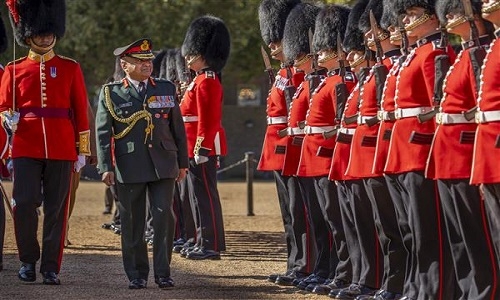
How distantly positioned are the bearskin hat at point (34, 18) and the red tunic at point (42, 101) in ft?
0.70

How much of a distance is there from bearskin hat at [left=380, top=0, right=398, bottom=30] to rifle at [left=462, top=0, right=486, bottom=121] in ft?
3.19

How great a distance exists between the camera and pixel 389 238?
7477 millimetres

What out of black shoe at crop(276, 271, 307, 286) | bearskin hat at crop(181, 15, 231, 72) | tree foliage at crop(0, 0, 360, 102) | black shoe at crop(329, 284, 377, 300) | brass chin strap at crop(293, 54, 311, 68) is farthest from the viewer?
tree foliage at crop(0, 0, 360, 102)

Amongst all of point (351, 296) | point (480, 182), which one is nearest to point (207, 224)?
point (351, 296)

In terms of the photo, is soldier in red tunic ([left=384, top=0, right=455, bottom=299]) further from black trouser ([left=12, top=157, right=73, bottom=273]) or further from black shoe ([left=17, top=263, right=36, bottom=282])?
black shoe ([left=17, top=263, right=36, bottom=282])

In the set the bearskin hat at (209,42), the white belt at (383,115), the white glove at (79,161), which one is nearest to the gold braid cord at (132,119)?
the white glove at (79,161)

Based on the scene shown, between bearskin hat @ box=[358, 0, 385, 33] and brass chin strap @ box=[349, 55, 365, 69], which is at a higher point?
bearskin hat @ box=[358, 0, 385, 33]

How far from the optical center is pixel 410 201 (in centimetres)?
698

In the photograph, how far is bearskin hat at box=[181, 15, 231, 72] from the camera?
1132 centimetres

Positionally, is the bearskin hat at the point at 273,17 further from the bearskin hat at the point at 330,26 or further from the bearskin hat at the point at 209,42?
the bearskin hat at the point at 209,42

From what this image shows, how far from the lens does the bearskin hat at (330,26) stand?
27.7 ft

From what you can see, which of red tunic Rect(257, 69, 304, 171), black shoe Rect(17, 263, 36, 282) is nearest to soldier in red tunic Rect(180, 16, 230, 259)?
red tunic Rect(257, 69, 304, 171)

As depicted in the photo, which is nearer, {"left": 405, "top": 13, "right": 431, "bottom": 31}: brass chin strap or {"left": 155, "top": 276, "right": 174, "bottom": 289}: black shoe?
{"left": 405, "top": 13, "right": 431, "bottom": 31}: brass chin strap

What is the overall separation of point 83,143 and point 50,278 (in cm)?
91
